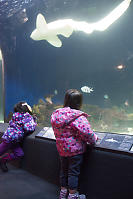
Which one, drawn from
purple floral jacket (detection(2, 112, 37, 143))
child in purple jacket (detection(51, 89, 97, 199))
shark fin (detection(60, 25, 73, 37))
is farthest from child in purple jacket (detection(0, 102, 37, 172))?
shark fin (detection(60, 25, 73, 37))

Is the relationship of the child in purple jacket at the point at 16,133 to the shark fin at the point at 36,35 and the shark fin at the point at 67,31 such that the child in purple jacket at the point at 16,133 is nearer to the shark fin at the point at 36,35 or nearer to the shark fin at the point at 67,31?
the shark fin at the point at 67,31

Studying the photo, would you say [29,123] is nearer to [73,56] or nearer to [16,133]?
[16,133]

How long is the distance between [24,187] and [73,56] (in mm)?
3686

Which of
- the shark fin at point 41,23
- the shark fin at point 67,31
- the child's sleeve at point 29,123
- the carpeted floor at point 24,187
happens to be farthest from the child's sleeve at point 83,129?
the shark fin at point 41,23

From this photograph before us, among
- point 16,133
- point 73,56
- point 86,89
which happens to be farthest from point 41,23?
point 16,133

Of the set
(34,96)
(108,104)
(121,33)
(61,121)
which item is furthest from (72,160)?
(34,96)

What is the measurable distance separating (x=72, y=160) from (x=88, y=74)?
11.1 feet

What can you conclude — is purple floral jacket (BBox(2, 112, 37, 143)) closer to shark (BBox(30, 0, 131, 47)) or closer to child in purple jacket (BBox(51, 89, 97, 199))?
child in purple jacket (BBox(51, 89, 97, 199))

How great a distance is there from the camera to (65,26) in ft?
18.1

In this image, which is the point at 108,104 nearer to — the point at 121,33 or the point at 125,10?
the point at 121,33

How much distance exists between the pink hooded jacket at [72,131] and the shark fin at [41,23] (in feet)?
13.9

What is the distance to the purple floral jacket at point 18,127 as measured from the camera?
3523 mm

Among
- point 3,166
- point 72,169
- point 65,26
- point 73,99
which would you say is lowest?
point 3,166

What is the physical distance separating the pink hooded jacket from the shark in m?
3.57
